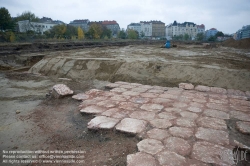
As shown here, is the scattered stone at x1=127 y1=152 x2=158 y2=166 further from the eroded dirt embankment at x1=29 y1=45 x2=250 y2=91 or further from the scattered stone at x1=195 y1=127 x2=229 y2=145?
the eroded dirt embankment at x1=29 y1=45 x2=250 y2=91

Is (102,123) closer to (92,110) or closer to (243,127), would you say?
(92,110)

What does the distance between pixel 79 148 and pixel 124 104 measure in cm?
138

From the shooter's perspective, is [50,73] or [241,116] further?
[50,73]

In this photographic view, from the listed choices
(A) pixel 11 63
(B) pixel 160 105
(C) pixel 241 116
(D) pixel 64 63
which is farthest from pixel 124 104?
(A) pixel 11 63

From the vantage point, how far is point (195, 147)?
1907 millimetres

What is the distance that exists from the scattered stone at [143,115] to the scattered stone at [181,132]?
0.45 meters

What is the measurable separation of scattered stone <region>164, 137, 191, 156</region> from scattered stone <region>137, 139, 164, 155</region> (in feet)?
0.31

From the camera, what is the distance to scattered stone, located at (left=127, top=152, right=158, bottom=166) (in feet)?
5.44

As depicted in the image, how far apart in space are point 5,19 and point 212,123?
49.5 metres

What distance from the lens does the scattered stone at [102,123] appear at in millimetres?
2419

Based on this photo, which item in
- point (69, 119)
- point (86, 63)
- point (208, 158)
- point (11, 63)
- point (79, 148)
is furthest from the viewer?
point (11, 63)

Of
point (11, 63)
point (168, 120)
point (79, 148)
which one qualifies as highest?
point (11, 63)

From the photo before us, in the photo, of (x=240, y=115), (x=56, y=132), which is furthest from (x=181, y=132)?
(x=56, y=132)

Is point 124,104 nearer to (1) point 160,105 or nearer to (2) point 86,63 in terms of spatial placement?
(1) point 160,105
